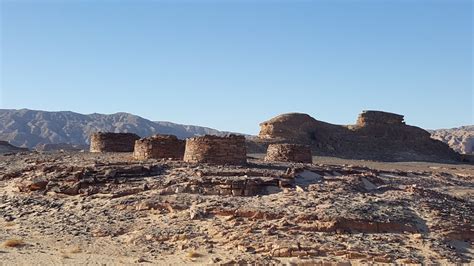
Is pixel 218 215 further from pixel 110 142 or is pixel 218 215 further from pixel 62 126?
→ pixel 62 126

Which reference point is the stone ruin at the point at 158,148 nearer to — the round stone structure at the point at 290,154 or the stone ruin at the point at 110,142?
the round stone structure at the point at 290,154

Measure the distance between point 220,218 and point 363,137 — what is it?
101ft

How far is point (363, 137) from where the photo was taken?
132ft

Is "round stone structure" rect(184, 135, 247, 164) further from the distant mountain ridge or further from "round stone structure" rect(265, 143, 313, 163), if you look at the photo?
the distant mountain ridge

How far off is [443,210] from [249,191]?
3.89 m

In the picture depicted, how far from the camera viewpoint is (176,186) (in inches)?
482

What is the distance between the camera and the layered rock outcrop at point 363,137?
1489 inches

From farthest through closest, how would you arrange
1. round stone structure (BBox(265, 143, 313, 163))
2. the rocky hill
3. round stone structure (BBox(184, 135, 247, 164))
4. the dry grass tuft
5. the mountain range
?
1. the mountain range
2. the rocky hill
3. round stone structure (BBox(265, 143, 313, 163))
4. round stone structure (BBox(184, 135, 247, 164))
5. the dry grass tuft

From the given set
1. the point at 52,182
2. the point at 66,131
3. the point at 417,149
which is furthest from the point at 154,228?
the point at 66,131

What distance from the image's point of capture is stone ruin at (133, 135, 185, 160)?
52.2ft

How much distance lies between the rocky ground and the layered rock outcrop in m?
23.1

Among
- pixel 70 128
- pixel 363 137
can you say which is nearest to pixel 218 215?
pixel 363 137

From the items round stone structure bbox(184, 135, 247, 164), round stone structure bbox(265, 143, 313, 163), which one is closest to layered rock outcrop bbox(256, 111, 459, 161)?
round stone structure bbox(265, 143, 313, 163)

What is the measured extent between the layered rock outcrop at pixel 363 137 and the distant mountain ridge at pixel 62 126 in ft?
167
